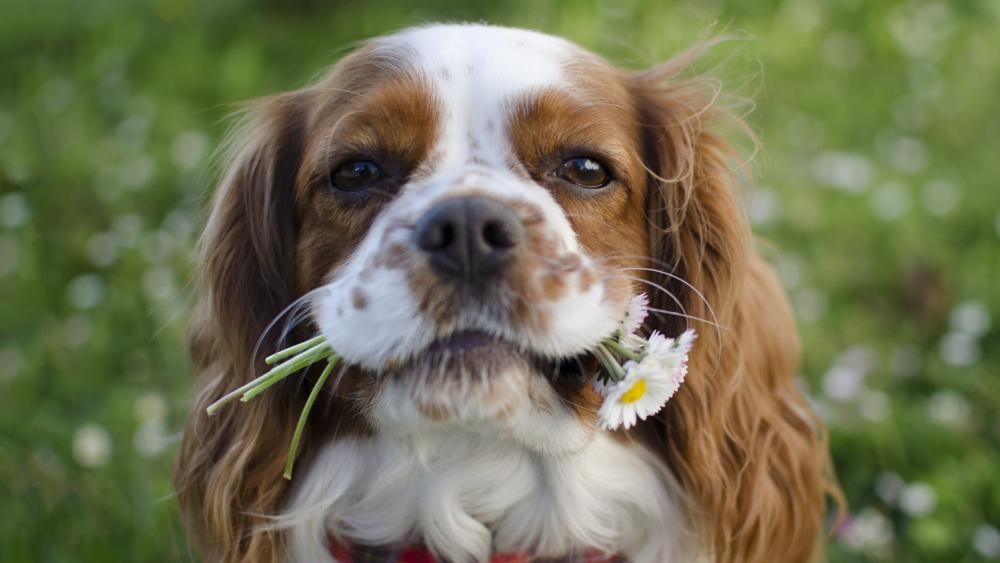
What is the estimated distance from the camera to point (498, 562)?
2484mm

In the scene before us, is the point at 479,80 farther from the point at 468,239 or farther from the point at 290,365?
the point at 290,365

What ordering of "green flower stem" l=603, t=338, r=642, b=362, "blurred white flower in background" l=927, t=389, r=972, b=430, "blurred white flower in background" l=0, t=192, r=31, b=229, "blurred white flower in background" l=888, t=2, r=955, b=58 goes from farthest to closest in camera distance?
"blurred white flower in background" l=888, t=2, r=955, b=58 → "blurred white flower in background" l=0, t=192, r=31, b=229 → "blurred white flower in background" l=927, t=389, r=972, b=430 → "green flower stem" l=603, t=338, r=642, b=362

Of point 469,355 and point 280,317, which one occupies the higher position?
point 469,355

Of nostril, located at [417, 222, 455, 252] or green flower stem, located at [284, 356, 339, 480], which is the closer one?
nostril, located at [417, 222, 455, 252]

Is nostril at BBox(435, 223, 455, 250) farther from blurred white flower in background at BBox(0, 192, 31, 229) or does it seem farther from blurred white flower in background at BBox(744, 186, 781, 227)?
blurred white flower in background at BBox(0, 192, 31, 229)

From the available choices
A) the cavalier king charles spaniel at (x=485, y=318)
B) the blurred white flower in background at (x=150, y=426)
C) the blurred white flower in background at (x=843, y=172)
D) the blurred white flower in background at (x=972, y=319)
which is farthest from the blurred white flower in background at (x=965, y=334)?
the blurred white flower in background at (x=150, y=426)

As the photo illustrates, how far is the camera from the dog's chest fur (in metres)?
2.41

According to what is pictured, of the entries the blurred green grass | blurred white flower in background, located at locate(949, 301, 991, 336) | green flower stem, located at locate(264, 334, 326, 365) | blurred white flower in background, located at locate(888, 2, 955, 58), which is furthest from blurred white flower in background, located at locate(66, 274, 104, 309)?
blurred white flower in background, located at locate(888, 2, 955, 58)

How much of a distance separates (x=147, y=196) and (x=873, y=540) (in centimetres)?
347

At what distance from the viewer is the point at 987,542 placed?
3244 millimetres

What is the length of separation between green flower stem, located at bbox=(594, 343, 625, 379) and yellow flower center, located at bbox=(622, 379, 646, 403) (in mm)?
43

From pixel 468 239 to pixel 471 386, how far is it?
0.89 ft

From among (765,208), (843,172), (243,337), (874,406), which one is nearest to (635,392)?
(243,337)

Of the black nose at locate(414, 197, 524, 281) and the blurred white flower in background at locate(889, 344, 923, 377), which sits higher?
the black nose at locate(414, 197, 524, 281)
